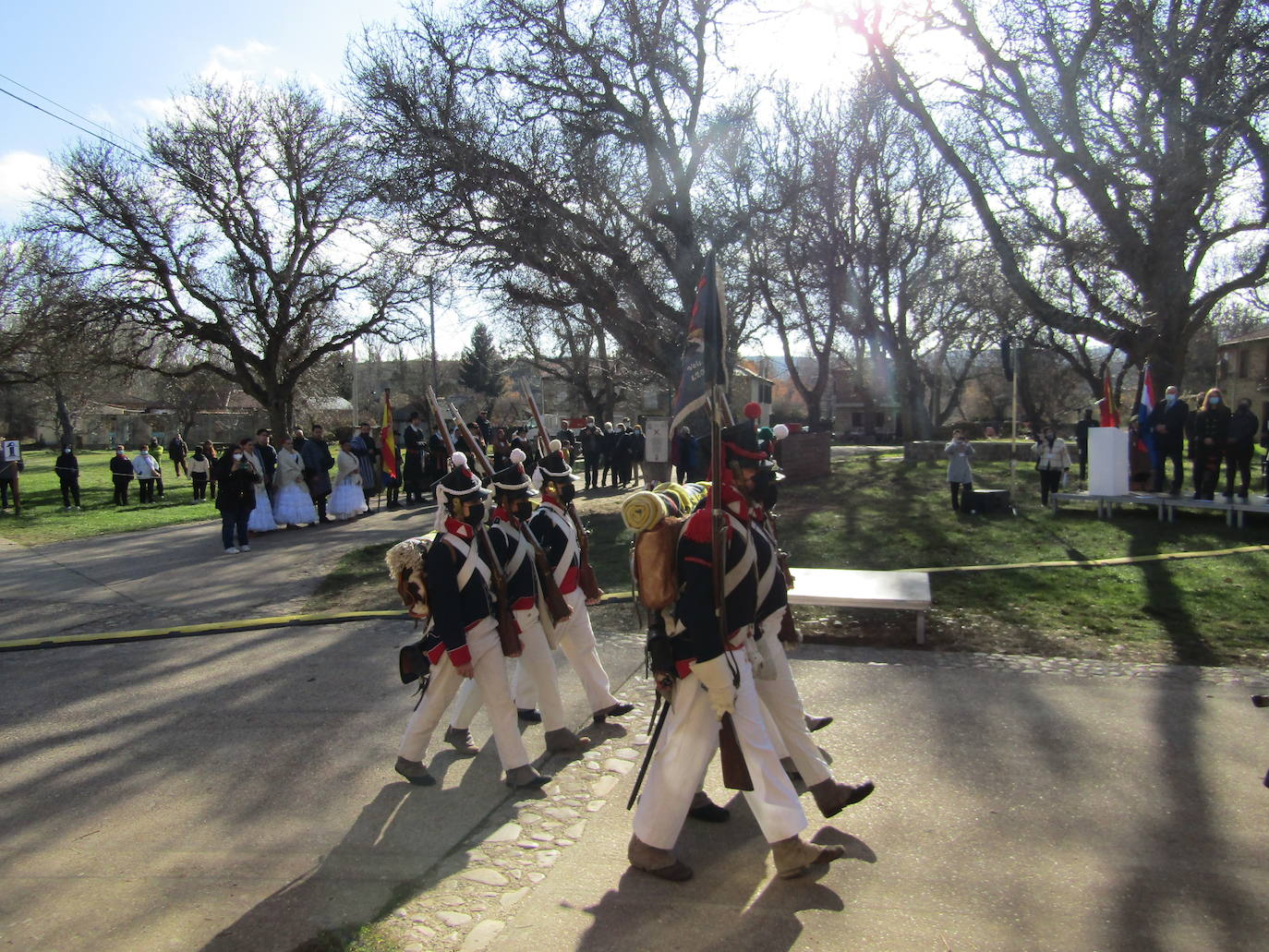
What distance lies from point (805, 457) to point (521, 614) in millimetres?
15219

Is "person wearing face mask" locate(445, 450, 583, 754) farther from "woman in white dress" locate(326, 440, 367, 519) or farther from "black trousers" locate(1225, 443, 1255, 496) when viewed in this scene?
"woman in white dress" locate(326, 440, 367, 519)

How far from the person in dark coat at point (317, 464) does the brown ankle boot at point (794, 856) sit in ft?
49.6

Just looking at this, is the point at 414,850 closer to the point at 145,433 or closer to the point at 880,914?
the point at 880,914

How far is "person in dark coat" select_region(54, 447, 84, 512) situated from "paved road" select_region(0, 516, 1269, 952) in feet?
66.7

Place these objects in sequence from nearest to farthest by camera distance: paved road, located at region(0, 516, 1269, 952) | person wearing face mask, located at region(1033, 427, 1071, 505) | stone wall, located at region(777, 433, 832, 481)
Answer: paved road, located at region(0, 516, 1269, 952) → person wearing face mask, located at region(1033, 427, 1071, 505) → stone wall, located at region(777, 433, 832, 481)

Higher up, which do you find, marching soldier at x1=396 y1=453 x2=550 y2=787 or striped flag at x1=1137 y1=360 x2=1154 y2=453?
striped flag at x1=1137 y1=360 x2=1154 y2=453

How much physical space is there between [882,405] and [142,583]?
73820mm

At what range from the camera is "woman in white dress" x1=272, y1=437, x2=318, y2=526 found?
16.9 meters

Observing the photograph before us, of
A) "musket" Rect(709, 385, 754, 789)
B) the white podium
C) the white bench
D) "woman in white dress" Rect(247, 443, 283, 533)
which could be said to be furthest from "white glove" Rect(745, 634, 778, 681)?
"woman in white dress" Rect(247, 443, 283, 533)

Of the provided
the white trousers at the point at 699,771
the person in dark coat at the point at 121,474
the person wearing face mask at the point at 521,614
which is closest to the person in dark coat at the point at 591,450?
the person in dark coat at the point at 121,474

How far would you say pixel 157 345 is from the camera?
3016 centimetres

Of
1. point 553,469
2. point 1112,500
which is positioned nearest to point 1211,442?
point 1112,500

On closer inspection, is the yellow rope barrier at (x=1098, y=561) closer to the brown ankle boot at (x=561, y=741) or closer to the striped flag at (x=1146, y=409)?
the striped flag at (x=1146, y=409)

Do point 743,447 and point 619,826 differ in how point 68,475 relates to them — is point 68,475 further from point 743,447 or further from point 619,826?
point 743,447
